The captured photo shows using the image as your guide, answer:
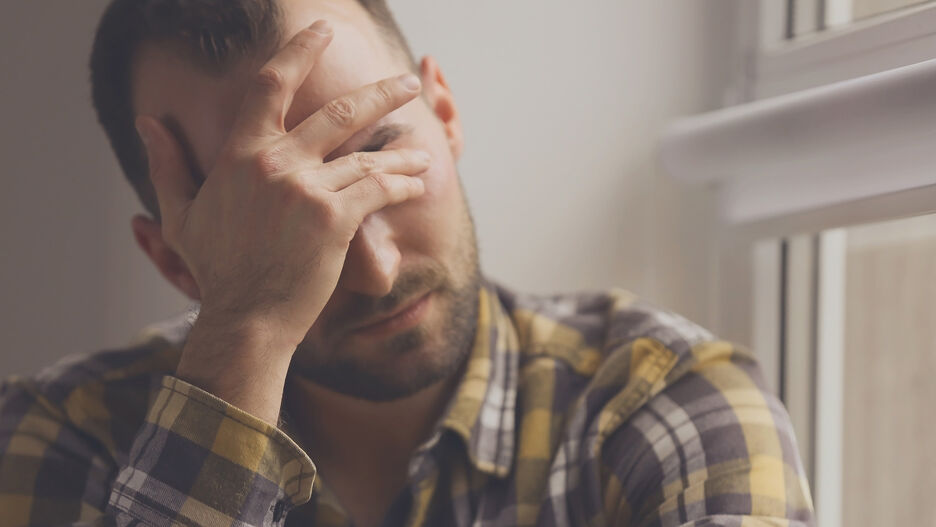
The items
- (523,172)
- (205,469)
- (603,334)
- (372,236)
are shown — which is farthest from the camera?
(523,172)

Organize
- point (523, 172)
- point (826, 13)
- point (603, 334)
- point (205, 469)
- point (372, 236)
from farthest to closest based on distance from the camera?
point (523, 172), point (826, 13), point (603, 334), point (372, 236), point (205, 469)

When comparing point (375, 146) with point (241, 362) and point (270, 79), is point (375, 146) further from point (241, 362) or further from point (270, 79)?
point (241, 362)

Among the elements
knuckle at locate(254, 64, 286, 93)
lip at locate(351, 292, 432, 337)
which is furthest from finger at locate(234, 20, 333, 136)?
lip at locate(351, 292, 432, 337)

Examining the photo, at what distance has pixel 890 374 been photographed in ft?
3.75

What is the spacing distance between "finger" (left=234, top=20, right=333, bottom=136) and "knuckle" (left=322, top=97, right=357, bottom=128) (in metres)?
0.04

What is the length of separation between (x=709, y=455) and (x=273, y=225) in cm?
47

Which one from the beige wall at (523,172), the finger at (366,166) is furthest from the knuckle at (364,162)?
the beige wall at (523,172)

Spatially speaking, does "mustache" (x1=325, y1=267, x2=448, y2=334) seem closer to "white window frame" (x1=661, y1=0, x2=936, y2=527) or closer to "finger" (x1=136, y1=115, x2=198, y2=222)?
"finger" (x1=136, y1=115, x2=198, y2=222)

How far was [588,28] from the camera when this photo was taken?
1.39 m

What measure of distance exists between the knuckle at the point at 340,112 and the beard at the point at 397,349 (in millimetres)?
178

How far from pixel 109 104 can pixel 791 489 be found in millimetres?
925

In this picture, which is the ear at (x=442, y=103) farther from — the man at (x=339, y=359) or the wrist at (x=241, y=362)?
the wrist at (x=241, y=362)

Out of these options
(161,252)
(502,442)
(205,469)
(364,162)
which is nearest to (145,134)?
(161,252)

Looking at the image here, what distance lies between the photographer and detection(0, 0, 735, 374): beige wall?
1.34 metres
